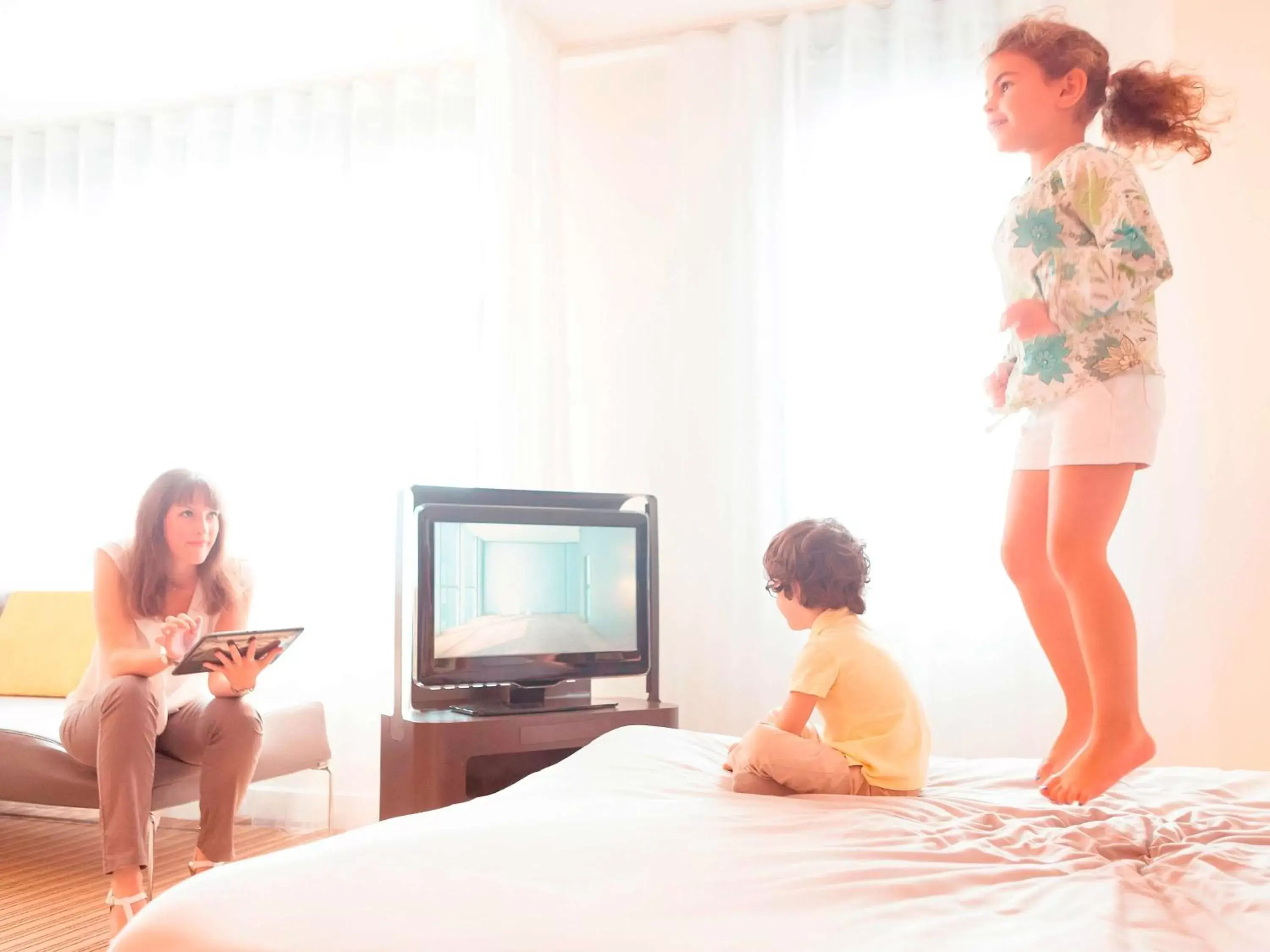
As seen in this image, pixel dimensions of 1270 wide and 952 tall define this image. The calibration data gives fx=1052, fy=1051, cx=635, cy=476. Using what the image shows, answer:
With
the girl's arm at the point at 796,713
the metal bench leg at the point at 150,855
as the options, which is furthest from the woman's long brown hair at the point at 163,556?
the girl's arm at the point at 796,713

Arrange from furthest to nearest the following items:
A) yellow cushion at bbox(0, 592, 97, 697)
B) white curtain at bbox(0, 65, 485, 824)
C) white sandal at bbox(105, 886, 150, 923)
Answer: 1. white curtain at bbox(0, 65, 485, 824)
2. yellow cushion at bbox(0, 592, 97, 697)
3. white sandal at bbox(105, 886, 150, 923)

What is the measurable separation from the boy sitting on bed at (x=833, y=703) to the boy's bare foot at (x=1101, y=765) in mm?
203

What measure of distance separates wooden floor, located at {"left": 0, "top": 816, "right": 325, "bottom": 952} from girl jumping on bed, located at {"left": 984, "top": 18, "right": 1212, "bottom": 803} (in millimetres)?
1978

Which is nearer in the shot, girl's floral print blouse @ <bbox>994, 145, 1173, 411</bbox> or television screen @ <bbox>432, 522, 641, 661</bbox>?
girl's floral print blouse @ <bbox>994, 145, 1173, 411</bbox>

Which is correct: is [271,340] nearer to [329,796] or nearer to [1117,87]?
[329,796]

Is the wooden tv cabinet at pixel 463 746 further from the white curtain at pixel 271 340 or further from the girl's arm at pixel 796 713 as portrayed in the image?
the white curtain at pixel 271 340

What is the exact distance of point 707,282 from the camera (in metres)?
3.39

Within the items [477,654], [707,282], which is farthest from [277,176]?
[477,654]

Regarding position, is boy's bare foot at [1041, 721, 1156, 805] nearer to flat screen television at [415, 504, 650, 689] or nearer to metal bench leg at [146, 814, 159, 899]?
A: flat screen television at [415, 504, 650, 689]

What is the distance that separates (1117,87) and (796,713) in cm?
115

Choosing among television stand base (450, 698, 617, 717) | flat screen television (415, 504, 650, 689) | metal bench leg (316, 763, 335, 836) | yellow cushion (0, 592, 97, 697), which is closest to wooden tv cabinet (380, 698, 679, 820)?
television stand base (450, 698, 617, 717)

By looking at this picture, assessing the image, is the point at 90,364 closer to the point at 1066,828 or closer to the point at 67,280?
the point at 67,280

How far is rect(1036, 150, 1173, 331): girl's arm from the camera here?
158cm

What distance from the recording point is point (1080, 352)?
160cm
